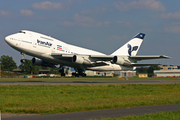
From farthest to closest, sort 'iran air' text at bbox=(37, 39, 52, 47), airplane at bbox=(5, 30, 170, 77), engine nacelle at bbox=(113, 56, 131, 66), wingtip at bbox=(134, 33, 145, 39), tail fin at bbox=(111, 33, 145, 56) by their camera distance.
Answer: wingtip at bbox=(134, 33, 145, 39) → tail fin at bbox=(111, 33, 145, 56) → engine nacelle at bbox=(113, 56, 131, 66) → 'iran air' text at bbox=(37, 39, 52, 47) → airplane at bbox=(5, 30, 170, 77)

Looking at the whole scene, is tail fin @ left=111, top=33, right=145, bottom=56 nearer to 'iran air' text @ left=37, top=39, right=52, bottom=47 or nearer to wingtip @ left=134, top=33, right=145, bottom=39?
wingtip @ left=134, top=33, right=145, bottom=39

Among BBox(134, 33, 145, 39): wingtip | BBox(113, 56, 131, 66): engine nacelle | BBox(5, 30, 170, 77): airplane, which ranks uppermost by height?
BBox(134, 33, 145, 39): wingtip

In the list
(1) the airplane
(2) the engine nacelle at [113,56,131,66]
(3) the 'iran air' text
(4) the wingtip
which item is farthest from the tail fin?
(3) the 'iran air' text

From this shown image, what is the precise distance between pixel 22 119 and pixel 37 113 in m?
1.50

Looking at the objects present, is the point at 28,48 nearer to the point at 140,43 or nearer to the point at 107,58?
the point at 107,58

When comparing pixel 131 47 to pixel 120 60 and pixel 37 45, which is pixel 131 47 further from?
pixel 37 45

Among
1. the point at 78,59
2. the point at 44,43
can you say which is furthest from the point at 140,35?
the point at 44,43

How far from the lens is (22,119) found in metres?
9.76

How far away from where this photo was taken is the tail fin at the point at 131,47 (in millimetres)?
57000

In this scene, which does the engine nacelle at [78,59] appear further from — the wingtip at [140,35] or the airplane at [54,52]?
the wingtip at [140,35]

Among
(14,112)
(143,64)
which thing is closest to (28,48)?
(143,64)

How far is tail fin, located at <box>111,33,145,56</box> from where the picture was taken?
187ft

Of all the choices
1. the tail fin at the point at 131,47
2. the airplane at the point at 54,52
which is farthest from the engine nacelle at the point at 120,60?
the tail fin at the point at 131,47

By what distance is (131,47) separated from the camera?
57.7 m
